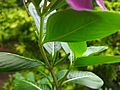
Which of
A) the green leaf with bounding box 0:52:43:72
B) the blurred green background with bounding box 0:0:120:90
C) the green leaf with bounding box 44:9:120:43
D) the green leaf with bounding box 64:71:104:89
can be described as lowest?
the blurred green background with bounding box 0:0:120:90

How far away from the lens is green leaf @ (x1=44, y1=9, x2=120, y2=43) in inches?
26.4

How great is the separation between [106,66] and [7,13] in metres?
1.05

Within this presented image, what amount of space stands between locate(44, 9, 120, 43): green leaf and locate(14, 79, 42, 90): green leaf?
230 millimetres

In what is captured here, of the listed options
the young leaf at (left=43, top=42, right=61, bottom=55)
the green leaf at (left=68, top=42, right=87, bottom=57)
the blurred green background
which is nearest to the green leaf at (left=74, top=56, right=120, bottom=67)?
the green leaf at (left=68, top=42, right=87, bottom=57)

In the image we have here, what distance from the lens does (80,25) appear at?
73 centimetres

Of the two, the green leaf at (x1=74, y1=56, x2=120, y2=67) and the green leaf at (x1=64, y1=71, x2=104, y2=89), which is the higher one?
the green leaf at (x1=74, y1=56, x2=120, y2=67)

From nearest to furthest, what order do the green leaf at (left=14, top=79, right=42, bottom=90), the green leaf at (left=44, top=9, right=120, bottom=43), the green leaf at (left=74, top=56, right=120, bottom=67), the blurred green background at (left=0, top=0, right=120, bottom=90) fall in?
the green leaf at (left=44, top=9, right=120, bottom=43)
the green leaf at (left=74, top=56, right=120, bottom=67)
the green leaf at (left=14, top=79, right=42, bottom=90)
the blurred green background at (left=0, top=0, right=120, bottom=90)

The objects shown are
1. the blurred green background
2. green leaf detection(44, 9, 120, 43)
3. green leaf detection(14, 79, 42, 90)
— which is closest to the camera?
green leaf detection(44, 9, 120, 43)

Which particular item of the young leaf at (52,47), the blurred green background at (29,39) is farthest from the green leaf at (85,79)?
the blurred green background at (29,39)

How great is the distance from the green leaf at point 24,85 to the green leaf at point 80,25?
0.23 meters

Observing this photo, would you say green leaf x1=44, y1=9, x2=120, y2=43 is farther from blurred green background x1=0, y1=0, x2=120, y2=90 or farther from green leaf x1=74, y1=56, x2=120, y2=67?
blurred green background x1=0, y1=0, x2=120, y2=90

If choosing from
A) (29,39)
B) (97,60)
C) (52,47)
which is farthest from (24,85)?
(29,39)

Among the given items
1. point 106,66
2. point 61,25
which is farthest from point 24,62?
point 106,66

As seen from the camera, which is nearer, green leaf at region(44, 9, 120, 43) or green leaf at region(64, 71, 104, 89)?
green leaf at region(44, 9, 120, 43)
